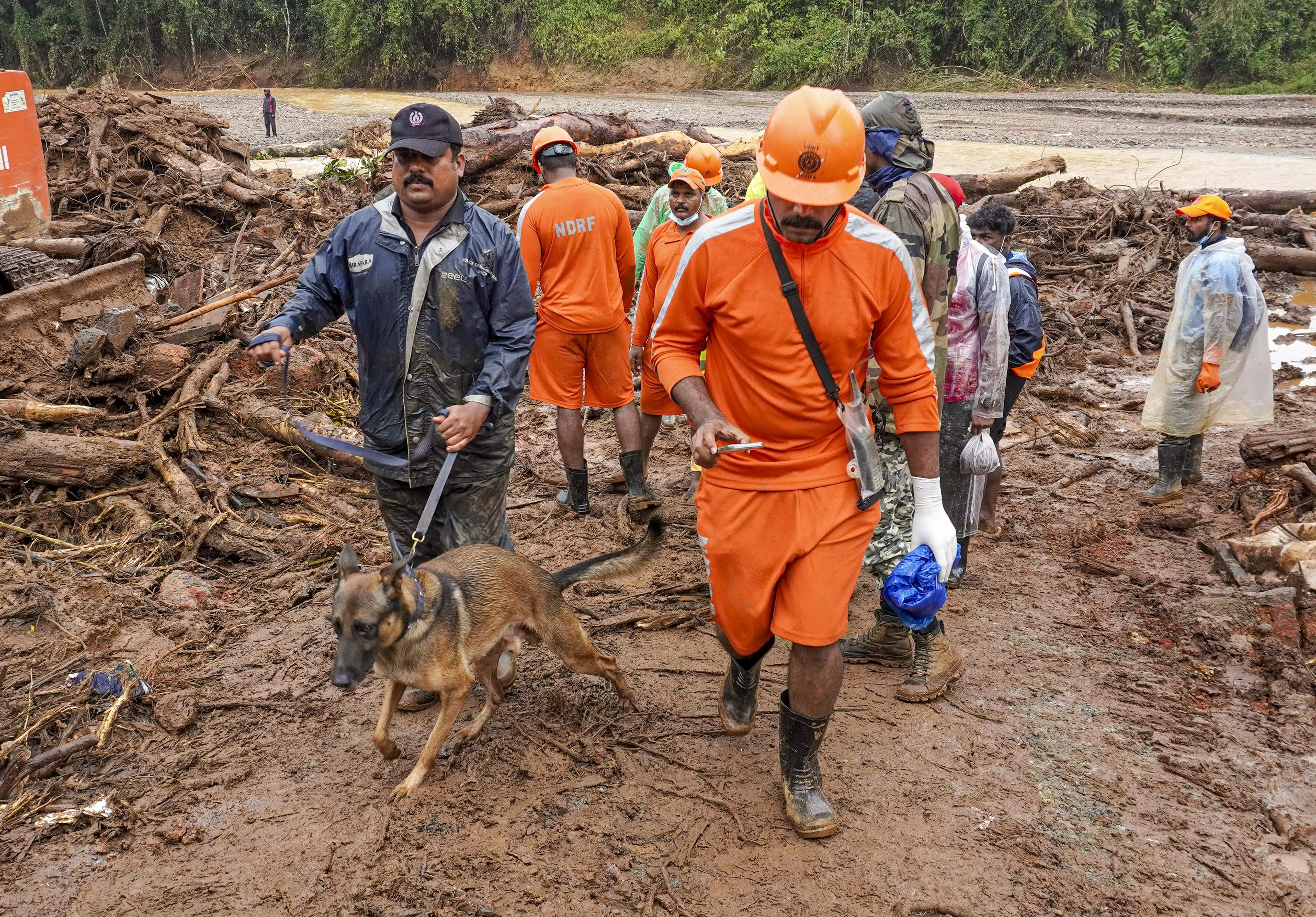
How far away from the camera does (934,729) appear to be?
4574 mm

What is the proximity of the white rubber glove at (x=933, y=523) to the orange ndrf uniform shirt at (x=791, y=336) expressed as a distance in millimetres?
226

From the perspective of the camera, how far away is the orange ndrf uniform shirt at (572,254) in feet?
22.4

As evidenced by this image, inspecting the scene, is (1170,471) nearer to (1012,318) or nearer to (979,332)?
(1012,318)

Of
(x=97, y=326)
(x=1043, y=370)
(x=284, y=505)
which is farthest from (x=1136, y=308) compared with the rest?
(x=97, y=326)

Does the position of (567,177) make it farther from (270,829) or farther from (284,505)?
(270,829)

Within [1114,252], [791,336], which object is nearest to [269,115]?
[1114,252]

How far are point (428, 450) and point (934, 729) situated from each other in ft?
8.52

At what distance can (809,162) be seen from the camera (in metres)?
3.27

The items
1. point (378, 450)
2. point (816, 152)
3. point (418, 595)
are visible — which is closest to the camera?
point (816, 152)

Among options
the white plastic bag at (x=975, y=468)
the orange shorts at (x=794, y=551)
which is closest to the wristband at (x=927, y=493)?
the orange shorts at (x=794, y=551)

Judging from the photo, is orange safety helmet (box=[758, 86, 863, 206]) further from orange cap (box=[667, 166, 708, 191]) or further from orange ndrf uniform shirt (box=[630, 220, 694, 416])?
orange cap (box=[667, 166, 708, 191])

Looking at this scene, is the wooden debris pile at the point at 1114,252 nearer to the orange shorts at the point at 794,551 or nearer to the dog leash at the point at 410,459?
Answer: the orange shorts at the point at 794,551

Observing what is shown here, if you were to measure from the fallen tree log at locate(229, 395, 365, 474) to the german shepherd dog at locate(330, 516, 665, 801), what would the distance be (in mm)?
3154

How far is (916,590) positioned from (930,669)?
73 cm
